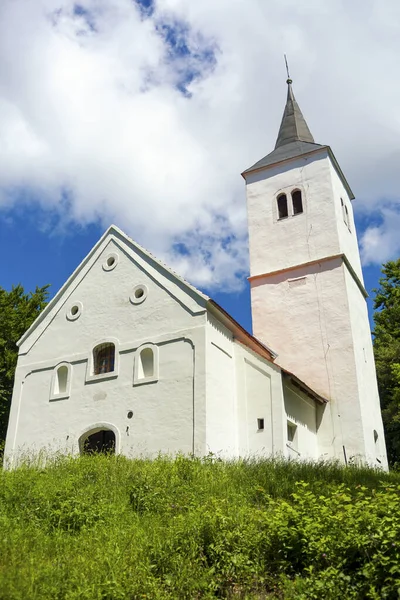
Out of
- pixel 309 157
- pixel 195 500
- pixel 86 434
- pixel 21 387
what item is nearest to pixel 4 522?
pixel 195 500

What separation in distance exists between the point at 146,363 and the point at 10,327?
13.5 metres

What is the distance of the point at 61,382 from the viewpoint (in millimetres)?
20078

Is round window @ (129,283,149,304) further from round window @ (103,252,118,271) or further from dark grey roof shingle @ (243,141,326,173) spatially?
dark grey roof shingle @ (243,141,326,173)

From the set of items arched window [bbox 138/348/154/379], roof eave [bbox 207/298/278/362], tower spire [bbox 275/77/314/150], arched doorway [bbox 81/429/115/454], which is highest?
tower spire [bbox 275/77/314/150]

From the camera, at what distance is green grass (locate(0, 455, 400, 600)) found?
670cm

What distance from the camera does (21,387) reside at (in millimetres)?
20641

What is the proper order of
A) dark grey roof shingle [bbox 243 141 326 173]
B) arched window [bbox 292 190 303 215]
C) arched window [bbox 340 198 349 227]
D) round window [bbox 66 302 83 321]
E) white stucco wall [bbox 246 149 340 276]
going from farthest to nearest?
dark grey roof shingle [bbox 243 141 326 173], arched window [bbox 340 198 349 227], arched window [bbox 292 190 303 215], white stucco wall [bbox 246 149 340 276], round window [bbox 66 302 83 321]

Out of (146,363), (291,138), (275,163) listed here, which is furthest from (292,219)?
(146,363)

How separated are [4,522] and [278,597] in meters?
4.43

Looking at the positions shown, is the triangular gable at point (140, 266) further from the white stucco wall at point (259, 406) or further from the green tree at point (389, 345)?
the green tree at point (389, 345)

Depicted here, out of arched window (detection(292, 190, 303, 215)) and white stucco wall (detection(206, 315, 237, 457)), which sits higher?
arched window (detection(292, 190, 303, 215))

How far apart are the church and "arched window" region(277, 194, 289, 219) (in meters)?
0.07

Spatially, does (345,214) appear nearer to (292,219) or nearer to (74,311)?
(292,219)

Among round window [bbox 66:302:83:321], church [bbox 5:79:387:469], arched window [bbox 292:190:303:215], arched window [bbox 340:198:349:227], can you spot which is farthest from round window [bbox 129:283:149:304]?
arched window [bbox 340:198:349:227]
